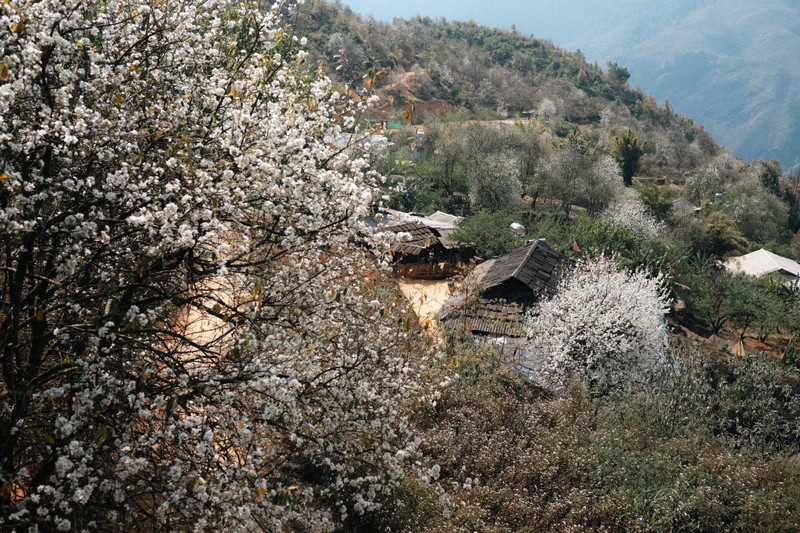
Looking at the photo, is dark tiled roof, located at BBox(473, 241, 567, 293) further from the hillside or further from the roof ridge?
the hillside

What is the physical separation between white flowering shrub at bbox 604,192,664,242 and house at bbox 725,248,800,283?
3.96 m

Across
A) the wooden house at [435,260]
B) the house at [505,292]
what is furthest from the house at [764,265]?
the wooden house at [435,260]

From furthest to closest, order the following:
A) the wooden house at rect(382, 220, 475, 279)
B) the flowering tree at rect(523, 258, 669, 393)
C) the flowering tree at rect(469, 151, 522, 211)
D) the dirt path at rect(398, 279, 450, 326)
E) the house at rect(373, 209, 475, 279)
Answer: the flowering tree at rect(469, 151, 522, 211)
the wooden house at rect(382, 220, 475, 279)
the house at rect(373, 209, 475, 279)
the dirt path at rect(398, 279, 450, 326)
the flowering tree at rect(523, 258, 669, 393)

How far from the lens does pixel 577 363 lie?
1332cm

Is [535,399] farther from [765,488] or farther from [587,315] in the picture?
[765,488]

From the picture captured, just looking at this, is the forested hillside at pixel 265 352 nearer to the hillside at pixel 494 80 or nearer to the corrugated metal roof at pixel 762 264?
the corrugated metal roof at pixel 762 264

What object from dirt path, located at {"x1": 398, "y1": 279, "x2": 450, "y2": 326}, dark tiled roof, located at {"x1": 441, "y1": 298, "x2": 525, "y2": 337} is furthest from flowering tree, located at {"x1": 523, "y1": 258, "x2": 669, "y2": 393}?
dirt path, located at {"x1": 398, "y1": 279, "x2": 450, "y2": 326}

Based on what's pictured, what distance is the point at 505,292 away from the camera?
775 inches

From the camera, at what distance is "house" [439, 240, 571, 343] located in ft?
56.9

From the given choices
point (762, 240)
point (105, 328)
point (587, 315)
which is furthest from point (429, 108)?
point (105, 328)

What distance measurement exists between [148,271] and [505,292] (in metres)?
16.2

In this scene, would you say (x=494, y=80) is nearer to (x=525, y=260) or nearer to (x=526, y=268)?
(x=525, y=260)

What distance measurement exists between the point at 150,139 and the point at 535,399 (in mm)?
8748

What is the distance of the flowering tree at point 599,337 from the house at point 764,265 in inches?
762
